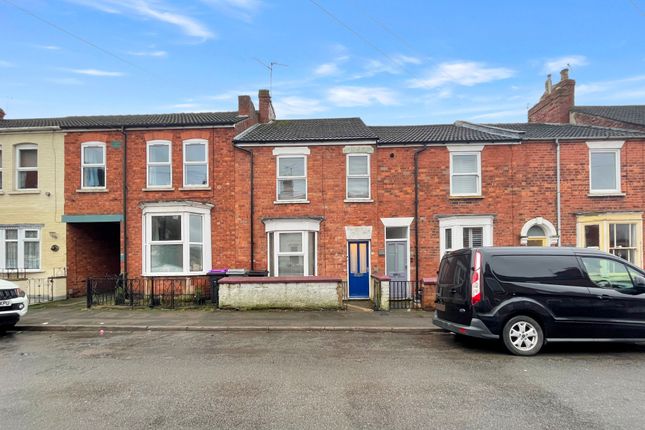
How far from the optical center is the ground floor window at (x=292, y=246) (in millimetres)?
14172

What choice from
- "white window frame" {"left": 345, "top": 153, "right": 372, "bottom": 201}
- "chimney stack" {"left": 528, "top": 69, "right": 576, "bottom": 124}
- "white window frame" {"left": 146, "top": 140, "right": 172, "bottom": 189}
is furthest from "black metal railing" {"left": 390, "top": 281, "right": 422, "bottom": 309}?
"chimney stack" {"left": 528, "top": 69, "right": 576, "bottom": 124}

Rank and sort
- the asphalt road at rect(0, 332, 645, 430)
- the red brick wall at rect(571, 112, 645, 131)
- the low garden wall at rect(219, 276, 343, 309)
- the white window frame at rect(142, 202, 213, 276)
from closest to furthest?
the asphalt road at rect(0, 332, 645, 430), the low garden wall at rect(219, 276, 343, 309), the white window frame at rect(142, 202, 213, 276), the red brick wall at rect(571, 112, 645, 131)

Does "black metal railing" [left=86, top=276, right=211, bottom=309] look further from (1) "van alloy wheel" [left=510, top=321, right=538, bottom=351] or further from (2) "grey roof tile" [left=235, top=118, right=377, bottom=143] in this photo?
(1) "van alloy wheel" [left=510, top=321, right=538, bottom=351]

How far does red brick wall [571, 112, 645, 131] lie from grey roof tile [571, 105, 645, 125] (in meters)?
0.15

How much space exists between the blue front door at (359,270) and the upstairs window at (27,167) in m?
12.0

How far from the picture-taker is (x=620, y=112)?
17453mm

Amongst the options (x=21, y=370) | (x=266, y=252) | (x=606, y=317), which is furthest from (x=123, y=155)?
(x=606, y=317)

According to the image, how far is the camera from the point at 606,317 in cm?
702

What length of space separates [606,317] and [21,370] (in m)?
9.54

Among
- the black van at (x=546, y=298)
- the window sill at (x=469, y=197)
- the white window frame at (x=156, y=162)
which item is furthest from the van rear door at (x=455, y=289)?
the white window frame at (x=156, y=162)

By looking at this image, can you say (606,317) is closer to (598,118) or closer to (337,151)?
(337,151)

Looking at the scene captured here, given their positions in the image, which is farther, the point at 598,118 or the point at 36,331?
the point at 598,118

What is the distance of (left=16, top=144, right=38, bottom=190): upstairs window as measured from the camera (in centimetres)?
1515

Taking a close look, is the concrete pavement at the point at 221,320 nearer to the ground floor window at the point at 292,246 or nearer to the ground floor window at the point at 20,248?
the ground floor window at the point at 292,246
